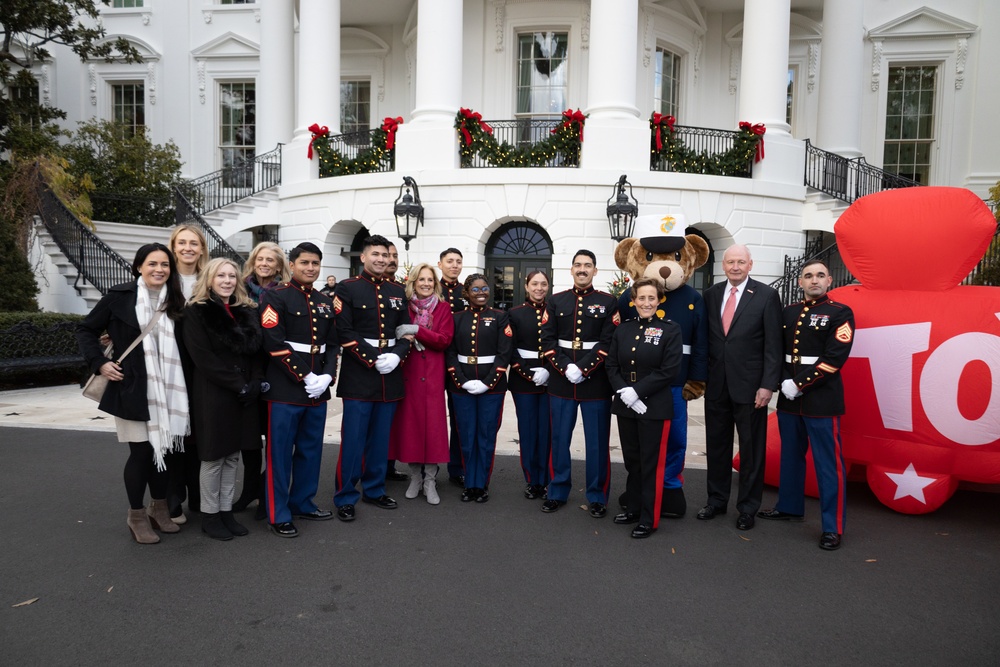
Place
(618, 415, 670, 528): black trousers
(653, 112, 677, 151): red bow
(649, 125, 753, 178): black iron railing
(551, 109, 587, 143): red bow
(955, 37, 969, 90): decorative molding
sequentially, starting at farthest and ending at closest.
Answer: (955, 37, 969, 90): decorative molding
(649, 125, 753, 178): black iron railing
(653, 112, 677, 151): red bow
(551, 109, 587, 143): red bow
(618, 415, 670, 528): black trousers

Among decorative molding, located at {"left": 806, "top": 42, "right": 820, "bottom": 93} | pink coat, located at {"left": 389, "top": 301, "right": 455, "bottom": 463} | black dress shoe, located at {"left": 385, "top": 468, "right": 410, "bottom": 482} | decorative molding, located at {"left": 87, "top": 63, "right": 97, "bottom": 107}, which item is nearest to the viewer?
pink coat, located at {"left": 389, "top": 301, "right": 455, "bottom": 463}

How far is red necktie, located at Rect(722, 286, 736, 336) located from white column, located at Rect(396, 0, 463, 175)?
10631 millimetres

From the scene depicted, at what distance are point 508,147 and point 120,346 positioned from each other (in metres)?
11.6

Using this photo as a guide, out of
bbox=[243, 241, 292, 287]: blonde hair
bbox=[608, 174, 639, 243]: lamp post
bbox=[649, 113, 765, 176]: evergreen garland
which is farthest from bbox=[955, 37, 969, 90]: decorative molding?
bbox=[243, 241, 292, 287]: blonde hair

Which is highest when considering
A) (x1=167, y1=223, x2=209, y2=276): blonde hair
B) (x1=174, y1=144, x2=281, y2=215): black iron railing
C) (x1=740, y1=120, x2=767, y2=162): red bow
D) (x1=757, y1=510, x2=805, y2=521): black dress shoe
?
(x1=740, y1=120, x2=767, y2=162): red bow

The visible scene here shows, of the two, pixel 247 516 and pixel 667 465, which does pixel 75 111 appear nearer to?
pixel 247 516

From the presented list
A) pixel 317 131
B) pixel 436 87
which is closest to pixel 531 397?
pixel 436 87

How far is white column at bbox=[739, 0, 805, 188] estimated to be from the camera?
1528 cm

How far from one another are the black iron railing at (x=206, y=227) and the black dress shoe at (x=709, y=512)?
13.1 metres

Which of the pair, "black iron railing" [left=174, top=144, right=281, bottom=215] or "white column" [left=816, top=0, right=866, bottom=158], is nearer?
"white column" [left=816, top=0, right=866, bottom=158]

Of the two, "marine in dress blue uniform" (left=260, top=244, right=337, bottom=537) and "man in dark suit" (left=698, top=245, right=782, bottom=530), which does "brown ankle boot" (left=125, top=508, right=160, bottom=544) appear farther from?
"man in dark suit" (left=698, top=245, right=782, bottom=530)

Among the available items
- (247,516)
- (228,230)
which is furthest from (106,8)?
(247,516)

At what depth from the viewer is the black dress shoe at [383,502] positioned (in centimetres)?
545

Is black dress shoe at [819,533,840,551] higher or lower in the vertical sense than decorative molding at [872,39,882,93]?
lower
